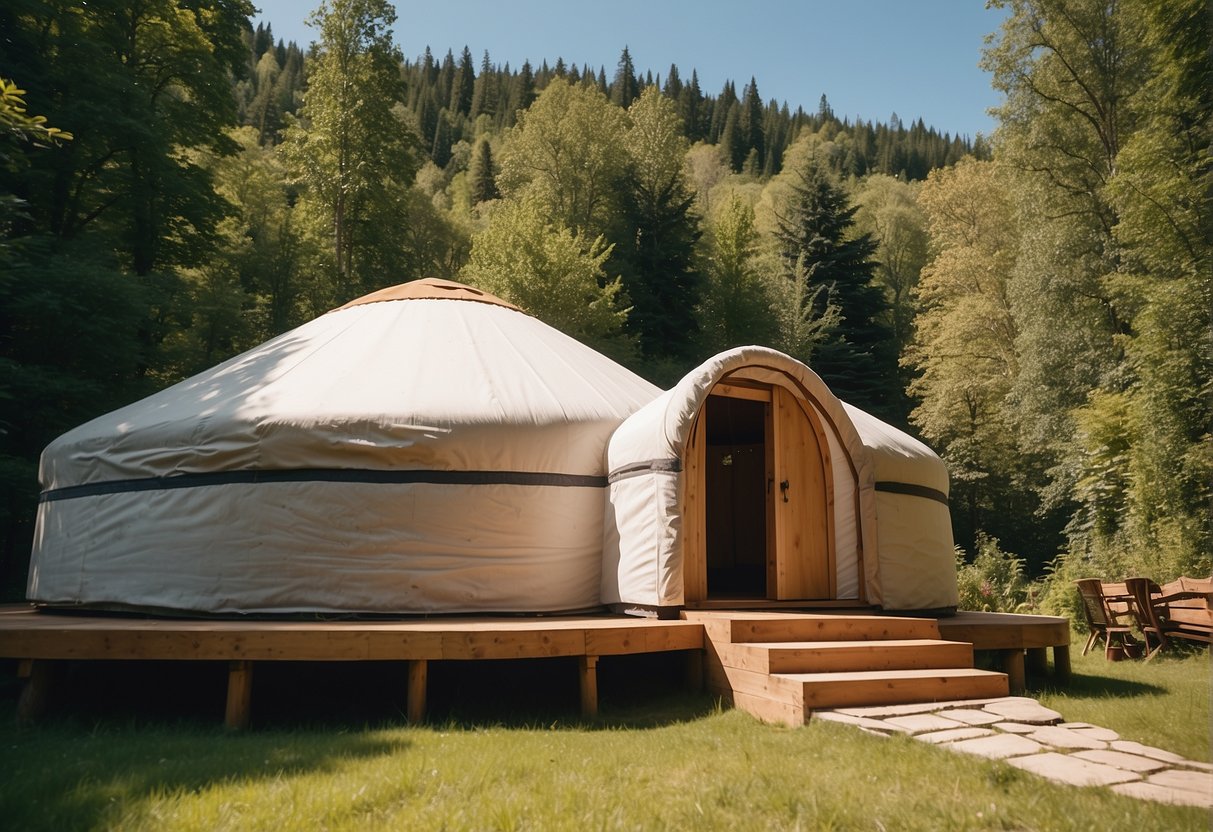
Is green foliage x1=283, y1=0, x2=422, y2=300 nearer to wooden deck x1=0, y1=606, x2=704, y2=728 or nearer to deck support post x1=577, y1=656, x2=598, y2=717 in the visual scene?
wooden deck x1=0, y1=606, x2=704, y2=728

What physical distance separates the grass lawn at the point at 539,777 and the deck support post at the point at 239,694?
11 cm

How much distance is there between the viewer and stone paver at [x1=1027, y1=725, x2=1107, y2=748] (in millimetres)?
3006

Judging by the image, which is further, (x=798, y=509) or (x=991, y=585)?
(x=991, y=585)

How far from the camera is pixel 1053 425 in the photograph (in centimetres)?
1353

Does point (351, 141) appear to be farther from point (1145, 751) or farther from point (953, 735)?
point (1145, 751)

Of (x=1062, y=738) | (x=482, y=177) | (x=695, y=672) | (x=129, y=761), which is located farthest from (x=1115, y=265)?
(x=482, y=177)

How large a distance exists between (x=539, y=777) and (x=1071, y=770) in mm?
1735

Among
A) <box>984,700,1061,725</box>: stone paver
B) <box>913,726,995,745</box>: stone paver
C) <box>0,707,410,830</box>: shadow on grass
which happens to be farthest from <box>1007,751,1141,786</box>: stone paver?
<box>0,707,410,830</box>: shadow on grass

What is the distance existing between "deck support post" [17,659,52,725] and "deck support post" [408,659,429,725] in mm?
1834

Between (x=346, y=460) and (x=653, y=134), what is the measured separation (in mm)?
18924

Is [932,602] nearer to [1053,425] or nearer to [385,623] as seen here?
Result: [385,623]

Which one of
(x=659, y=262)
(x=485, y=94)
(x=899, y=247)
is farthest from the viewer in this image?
(x=485, y=94)

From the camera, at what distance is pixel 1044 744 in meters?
3.03

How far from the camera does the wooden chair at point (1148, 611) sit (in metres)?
6.38
